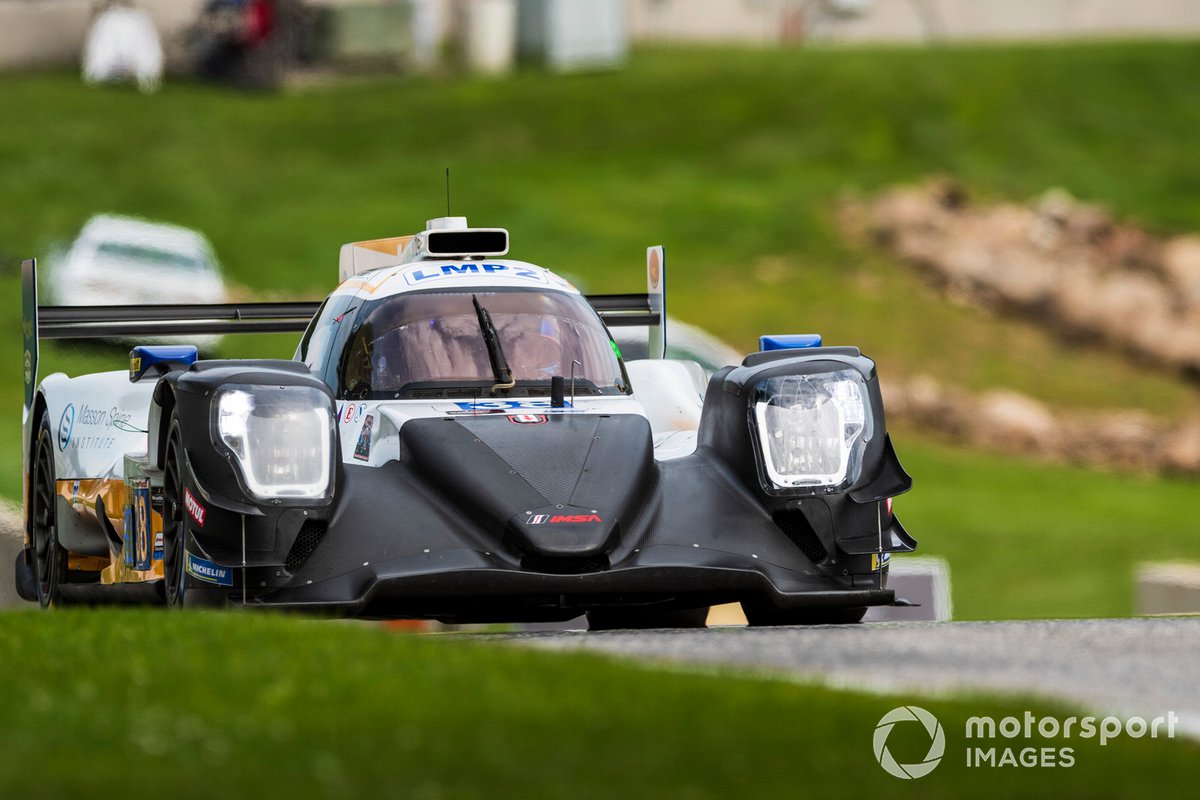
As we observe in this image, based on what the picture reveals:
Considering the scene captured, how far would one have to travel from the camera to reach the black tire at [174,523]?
342 inches

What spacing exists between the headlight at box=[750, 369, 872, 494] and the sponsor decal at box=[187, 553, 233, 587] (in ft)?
7.28

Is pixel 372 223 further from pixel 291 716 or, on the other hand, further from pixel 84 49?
pixel 291 716

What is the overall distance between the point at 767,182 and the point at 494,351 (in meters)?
38.6

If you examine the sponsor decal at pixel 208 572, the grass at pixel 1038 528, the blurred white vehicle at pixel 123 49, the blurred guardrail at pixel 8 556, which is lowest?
the grass at pixel 1038 528

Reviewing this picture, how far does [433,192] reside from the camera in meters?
45.4

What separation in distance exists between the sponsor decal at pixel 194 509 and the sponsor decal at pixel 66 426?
238 centimetres

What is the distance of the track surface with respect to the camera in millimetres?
6285

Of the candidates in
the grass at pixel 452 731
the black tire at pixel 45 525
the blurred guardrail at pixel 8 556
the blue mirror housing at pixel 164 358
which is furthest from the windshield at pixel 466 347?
the blurred guardrail at pixel 8 556

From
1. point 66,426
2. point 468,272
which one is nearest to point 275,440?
point 468,272

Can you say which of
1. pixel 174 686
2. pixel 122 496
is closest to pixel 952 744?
pixel 174 686

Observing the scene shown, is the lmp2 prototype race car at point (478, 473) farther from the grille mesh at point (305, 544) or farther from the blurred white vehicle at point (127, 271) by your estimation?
the blurred white vehicle at point (127, 271)

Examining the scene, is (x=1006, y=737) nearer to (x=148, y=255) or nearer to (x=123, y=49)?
(x=148, y=255)

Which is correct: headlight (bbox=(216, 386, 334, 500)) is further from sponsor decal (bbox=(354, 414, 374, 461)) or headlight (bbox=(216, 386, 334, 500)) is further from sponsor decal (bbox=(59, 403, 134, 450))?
sponsor decal (bbox=(59, 403, 134, 450))

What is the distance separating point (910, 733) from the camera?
5.40 metres
